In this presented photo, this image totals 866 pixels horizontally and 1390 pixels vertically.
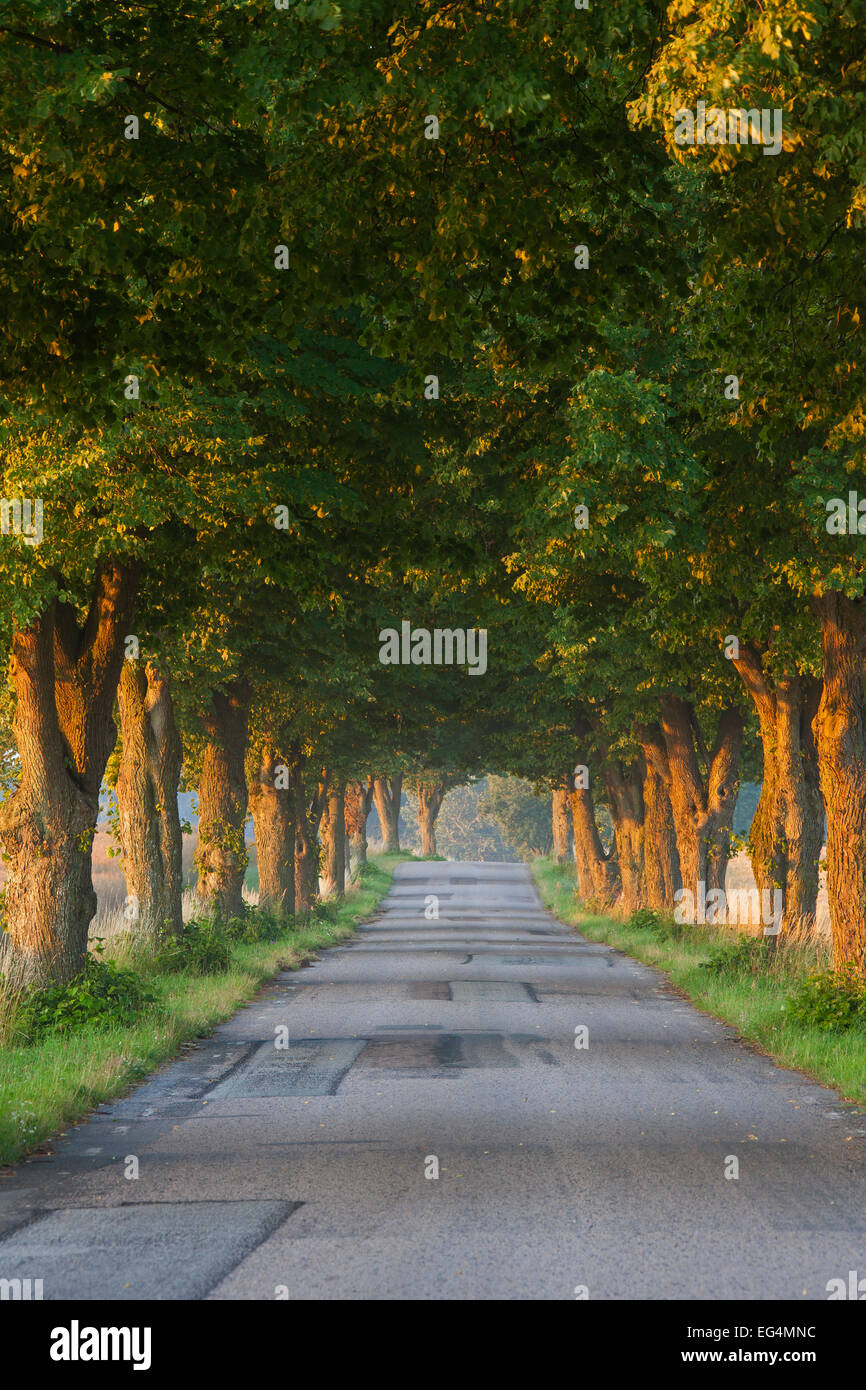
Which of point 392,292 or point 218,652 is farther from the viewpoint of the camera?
point 218,652

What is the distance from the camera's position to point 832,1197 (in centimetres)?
892

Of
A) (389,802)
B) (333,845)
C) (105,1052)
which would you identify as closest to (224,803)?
(105,1052)

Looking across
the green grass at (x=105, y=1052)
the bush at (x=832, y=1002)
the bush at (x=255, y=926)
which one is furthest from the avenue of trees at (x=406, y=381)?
the green grass at (x=105, y=1052)

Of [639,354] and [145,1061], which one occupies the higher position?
[639,354]

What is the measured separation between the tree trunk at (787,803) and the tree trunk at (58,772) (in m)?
9.67

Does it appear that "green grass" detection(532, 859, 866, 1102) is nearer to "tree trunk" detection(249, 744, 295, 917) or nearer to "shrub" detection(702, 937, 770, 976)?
"shrub" detection(702, 937, 770, 976)

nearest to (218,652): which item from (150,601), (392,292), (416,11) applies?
(150,601)

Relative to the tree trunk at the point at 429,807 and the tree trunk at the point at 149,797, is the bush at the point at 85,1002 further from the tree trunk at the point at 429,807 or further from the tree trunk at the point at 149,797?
the tree trunk at the point at 429,807

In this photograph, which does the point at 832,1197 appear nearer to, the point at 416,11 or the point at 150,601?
the point at 416,11

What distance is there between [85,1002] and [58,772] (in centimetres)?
266

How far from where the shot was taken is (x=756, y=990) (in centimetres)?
2005

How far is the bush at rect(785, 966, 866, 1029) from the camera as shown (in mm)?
15820

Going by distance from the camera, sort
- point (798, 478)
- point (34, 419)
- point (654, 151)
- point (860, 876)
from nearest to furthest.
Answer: point (654, 151) < point (34, 419) < point (798, 478) < point (860, 876)

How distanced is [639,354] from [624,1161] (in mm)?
9048
